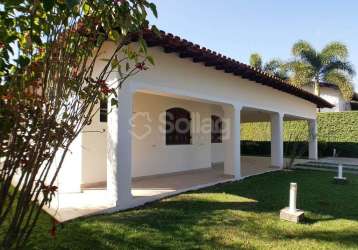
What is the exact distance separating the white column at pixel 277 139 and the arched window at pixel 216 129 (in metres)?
2.90

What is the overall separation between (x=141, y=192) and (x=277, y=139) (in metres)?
9.57

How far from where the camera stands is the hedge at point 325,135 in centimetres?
2384

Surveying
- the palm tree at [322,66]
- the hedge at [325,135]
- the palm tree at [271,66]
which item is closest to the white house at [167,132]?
the hedge at [325,135]

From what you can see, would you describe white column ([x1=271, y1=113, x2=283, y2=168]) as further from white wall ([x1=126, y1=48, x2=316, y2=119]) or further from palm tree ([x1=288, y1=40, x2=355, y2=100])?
palm tree ([x1=288, y1=40, x2=355, y2=100])

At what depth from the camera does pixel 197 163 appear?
1471 centimetres

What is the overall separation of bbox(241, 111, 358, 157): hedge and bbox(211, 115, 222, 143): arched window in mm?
7141

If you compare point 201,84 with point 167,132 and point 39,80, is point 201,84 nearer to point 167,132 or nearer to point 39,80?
point 167,132

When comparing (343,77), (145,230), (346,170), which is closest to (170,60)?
(145,230)

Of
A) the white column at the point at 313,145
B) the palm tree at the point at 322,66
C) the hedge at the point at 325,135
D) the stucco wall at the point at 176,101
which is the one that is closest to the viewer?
the stucco wall at the point at 176,101

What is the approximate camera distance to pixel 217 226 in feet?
21.1

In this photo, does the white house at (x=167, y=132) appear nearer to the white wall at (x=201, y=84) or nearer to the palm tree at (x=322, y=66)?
the white wall at (x=201, y=84)

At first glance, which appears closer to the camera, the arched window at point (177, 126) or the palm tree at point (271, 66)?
the arched window at point (177, 126)

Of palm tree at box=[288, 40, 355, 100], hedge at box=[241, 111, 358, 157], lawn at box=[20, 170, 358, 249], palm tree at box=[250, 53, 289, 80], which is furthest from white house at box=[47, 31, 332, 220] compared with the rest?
palm tree at box=[250, 53, 289, 80]

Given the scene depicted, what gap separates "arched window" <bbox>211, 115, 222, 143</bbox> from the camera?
17.1m
